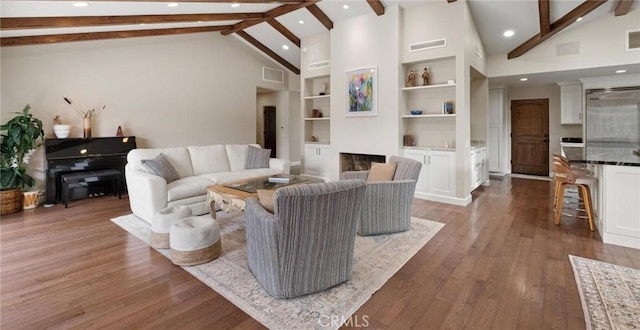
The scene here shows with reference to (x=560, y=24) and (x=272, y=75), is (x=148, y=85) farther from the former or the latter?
(x=560, y=24)

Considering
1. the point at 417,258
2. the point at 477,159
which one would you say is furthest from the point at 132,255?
the point at 477,159

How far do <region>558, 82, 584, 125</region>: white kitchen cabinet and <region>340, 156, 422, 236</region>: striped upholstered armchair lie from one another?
5.84 metres

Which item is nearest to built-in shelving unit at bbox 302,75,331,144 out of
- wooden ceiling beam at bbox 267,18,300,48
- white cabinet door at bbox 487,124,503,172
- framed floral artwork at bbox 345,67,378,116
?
wooden ceiling beam at bbox 267,18,300,48

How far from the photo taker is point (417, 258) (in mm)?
2916

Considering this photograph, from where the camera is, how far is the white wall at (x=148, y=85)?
5113mm

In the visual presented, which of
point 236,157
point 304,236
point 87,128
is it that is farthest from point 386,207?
point 87,128

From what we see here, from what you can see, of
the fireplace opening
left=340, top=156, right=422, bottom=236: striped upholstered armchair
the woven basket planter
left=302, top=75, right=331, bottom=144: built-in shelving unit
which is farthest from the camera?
left=302, top=75, right=331, bottom=144: built-in shelving unit

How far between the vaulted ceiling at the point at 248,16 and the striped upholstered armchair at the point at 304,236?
3.46 m

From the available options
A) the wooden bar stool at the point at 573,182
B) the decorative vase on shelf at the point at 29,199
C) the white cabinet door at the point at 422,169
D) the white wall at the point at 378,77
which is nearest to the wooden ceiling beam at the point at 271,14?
the white wall at the point at 378,77

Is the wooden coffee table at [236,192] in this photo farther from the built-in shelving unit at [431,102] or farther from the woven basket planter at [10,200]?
the woven basket planter at [10,200]

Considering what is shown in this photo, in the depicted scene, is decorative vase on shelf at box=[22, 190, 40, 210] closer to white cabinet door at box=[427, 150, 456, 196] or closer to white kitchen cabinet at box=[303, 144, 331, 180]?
white kitchen cabinet at box=[303, 144, 331, 180]

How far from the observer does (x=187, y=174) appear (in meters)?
4.75

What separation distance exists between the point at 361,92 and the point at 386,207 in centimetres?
305

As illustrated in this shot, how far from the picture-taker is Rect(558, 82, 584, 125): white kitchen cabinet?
6.95 meters
